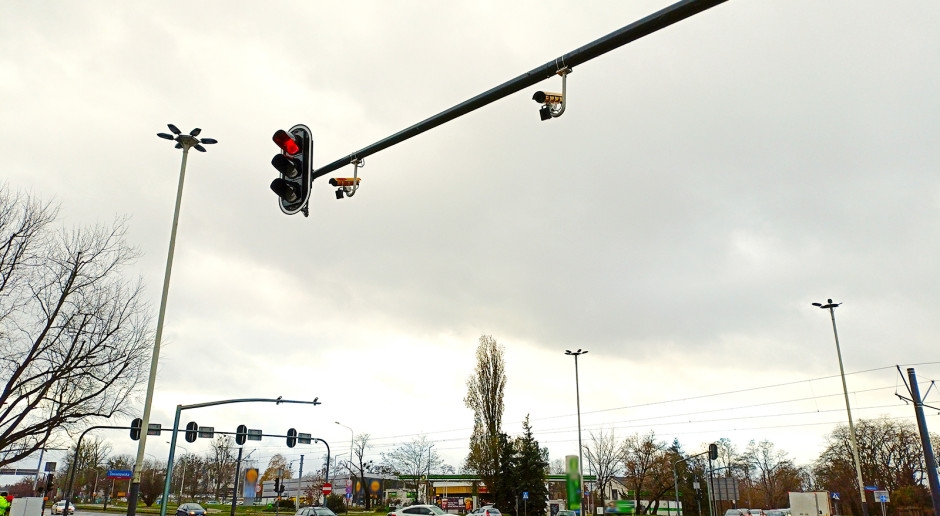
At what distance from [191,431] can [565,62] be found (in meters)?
29.0

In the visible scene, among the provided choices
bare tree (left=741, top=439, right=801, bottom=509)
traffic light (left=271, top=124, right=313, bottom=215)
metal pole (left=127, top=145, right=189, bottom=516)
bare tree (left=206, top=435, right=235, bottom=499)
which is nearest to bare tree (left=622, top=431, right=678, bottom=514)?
bare tree (left=741, top=439, right=801, bottom=509)

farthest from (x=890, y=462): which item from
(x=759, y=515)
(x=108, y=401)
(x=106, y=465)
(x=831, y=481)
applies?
(x=106, y=465)

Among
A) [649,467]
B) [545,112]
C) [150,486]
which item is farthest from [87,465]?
[545,112]

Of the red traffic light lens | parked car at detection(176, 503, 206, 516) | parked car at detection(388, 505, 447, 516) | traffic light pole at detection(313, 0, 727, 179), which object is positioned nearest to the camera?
traffic light pole at detection(313, 0, 727, 179)

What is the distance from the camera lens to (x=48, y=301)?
21797 millimetres

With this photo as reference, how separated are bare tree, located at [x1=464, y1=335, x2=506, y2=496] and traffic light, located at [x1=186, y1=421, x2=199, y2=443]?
29.8m

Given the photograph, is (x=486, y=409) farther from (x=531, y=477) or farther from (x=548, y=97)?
(x=548, y=97)

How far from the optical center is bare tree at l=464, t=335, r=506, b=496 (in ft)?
176

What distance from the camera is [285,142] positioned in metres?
6.42

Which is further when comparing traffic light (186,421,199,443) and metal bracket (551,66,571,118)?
traffic light (186,421,199,443)

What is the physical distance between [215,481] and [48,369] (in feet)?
280

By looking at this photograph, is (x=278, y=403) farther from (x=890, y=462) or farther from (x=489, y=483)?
(x=890, y=462)

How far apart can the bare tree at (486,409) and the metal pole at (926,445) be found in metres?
33.5

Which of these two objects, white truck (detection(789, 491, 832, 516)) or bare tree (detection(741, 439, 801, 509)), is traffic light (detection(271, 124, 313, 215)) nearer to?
white truck (detection(789, 491, 832, 516))
